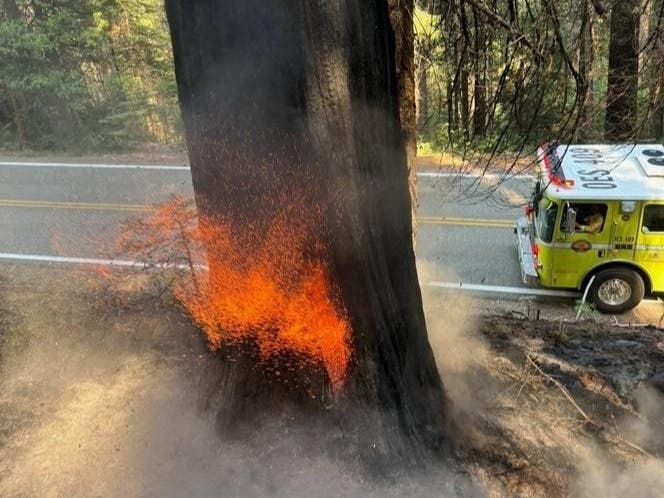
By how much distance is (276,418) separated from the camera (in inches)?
157

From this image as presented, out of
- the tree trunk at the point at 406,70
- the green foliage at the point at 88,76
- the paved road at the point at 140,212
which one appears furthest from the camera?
the green foliage at the point at 88,76

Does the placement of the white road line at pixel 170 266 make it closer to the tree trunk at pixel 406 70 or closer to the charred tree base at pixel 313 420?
the charred tree base at pixel 313 420

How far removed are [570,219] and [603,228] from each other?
1.75 ft

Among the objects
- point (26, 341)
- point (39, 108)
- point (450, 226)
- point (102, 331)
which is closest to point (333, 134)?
point (102, 331)

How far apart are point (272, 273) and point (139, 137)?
15.9 m

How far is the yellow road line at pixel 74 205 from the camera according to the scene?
13.2 m

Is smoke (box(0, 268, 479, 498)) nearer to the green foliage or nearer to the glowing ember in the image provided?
the glowing ember

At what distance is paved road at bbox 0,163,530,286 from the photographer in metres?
10.8

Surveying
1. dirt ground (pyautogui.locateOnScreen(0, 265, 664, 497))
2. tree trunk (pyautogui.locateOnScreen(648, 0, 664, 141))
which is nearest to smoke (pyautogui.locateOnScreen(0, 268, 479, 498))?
dirt ground (pyautogui.locateOnScreen(0, 265, 664, 497))

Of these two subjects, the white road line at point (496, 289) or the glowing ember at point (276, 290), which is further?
the white road line at point (496, 289)

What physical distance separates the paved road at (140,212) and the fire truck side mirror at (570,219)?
5.25 feet

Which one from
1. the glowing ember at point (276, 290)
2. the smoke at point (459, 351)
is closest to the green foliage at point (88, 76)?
the smoke at point (459, 351)

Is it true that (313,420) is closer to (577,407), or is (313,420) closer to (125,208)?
(577,407)

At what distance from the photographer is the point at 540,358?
17.1 feet
